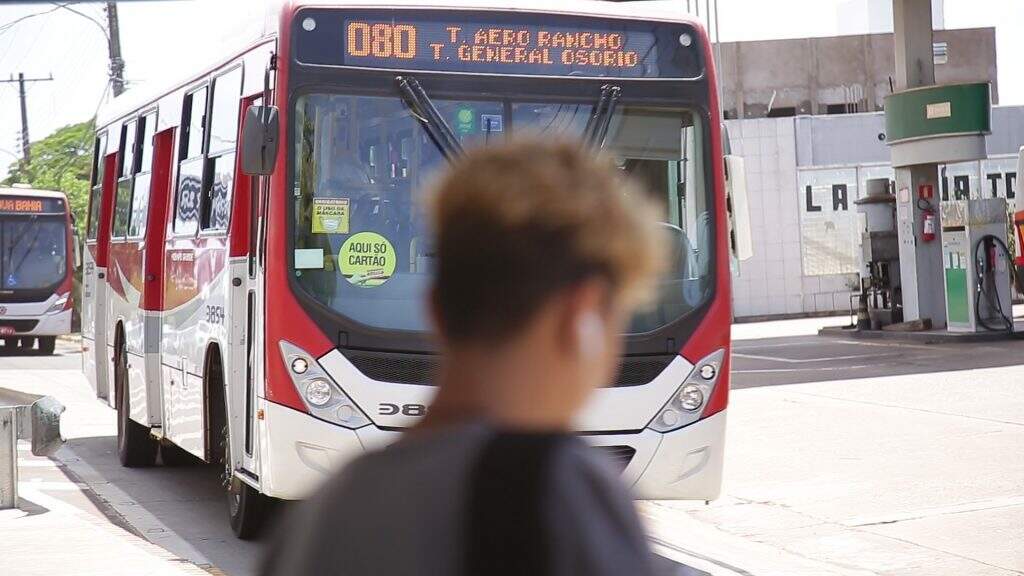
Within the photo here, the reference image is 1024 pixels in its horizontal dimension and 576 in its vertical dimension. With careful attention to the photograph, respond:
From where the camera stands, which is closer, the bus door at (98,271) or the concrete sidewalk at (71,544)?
the concrete sidewalk at (71,544)

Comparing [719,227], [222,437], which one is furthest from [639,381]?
[222,437]

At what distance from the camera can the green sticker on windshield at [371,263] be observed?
7812 millimetres

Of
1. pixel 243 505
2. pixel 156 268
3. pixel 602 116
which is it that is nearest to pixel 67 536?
pixel 243 505

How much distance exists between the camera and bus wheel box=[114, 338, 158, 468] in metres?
12.4

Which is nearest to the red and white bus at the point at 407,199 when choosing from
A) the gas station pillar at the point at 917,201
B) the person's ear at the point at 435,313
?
the person's ear at the point at 435,313

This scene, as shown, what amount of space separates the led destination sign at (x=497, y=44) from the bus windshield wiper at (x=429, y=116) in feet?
0.42

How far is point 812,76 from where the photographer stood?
147 feet

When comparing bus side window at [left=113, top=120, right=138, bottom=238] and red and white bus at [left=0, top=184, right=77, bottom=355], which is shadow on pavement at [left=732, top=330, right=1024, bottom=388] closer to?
bus side window at [left=113, top=120, right=138, bottom=238]

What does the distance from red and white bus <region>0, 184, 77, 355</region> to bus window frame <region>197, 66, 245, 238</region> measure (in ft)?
71.5

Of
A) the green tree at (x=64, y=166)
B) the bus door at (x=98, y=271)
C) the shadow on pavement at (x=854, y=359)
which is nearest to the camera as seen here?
the bus door at (x=98, y=271)

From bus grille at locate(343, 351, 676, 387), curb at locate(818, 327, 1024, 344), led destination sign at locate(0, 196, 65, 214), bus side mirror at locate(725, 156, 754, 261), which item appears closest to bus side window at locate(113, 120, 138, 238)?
bus grille at locate(343, 351, 676, 387)

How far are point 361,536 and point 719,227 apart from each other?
22.0ft

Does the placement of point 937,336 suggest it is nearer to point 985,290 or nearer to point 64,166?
point 985,290

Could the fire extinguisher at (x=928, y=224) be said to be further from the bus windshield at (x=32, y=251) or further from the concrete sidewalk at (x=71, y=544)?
the concrete sidewalk at (x=71, y=544)
